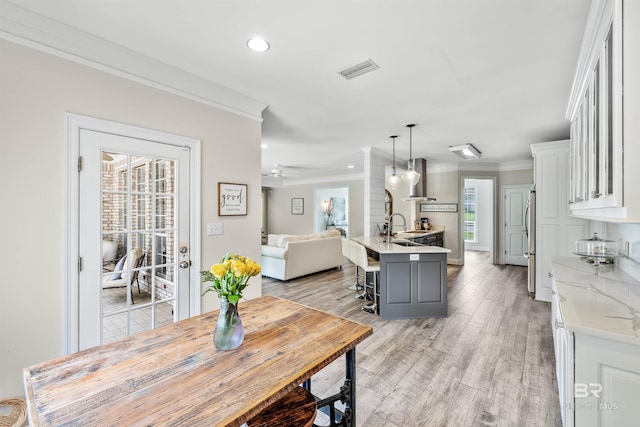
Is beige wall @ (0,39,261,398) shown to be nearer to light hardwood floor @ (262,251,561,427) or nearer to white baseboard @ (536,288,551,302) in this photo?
light hardwood floor @ (262,251,561,427)

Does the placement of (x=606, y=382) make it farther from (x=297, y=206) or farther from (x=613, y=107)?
(x=297, y=206)

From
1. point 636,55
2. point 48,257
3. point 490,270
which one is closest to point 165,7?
point 48,257

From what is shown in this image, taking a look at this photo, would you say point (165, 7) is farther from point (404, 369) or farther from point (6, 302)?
point (404, 369)

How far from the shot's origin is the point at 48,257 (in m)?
1.72

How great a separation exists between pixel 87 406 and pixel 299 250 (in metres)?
4.42

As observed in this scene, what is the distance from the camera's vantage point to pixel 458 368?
2312 millimetres

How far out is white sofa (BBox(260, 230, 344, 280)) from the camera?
5098 millimetres

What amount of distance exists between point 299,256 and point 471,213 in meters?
6.58

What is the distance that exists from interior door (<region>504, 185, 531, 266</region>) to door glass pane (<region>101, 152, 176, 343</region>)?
6.94m

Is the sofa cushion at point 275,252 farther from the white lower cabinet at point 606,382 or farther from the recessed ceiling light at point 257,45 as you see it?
the white lower cabinet at point 606,382

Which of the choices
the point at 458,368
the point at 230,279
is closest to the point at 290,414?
the point at 230,279

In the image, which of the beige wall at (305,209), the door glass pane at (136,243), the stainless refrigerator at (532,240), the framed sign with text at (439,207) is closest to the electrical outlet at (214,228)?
the door glass pane at (136,243)

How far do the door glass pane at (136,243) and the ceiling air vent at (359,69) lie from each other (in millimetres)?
1646

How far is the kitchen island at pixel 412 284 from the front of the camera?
3.34 meters
